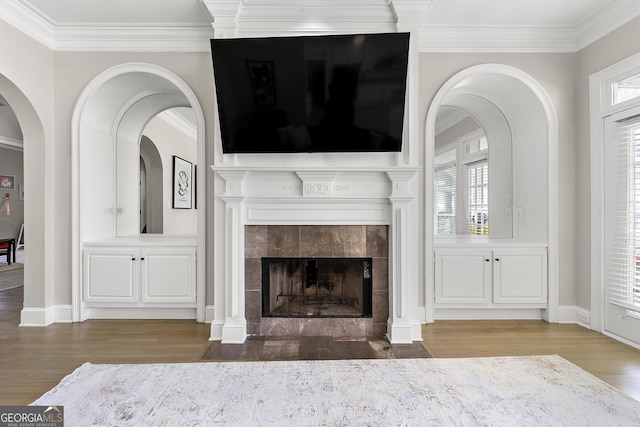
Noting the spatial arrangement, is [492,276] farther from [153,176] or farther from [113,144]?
[153,176]

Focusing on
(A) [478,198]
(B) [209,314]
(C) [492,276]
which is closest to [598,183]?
(C) [492,276]

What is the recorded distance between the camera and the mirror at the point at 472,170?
402cm

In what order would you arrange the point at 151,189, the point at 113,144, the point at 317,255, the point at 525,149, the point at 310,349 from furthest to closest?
the point at 151,189 < the point at 113,144 < the point at 525,149 < the point at 317,255 < the point at 310,349

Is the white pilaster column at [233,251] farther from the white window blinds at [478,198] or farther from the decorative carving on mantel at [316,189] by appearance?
the white window blinds at [478,198]

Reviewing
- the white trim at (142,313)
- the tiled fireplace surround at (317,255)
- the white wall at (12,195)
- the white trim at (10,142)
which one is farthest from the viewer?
the white wall at (12,195)

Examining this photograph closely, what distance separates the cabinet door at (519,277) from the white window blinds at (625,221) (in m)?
0.52

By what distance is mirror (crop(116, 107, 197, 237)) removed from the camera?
4098 mm

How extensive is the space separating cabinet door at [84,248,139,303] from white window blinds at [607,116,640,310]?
434 centimetres

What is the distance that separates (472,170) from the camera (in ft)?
14.7

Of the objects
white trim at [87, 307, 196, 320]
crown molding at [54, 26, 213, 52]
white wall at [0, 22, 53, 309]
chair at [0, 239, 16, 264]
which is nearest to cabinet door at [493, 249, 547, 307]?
white trim at [87, 307, 196, 320]

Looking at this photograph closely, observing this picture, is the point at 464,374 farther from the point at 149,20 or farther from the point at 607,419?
the point at 149,20

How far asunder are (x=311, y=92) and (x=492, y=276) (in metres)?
2.42

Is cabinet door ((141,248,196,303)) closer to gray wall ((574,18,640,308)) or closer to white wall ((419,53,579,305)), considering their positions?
white wall ((419,53,579,305))

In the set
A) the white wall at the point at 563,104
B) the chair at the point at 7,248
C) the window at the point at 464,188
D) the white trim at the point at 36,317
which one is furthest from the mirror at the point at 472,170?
the chair at the point at 7,248
